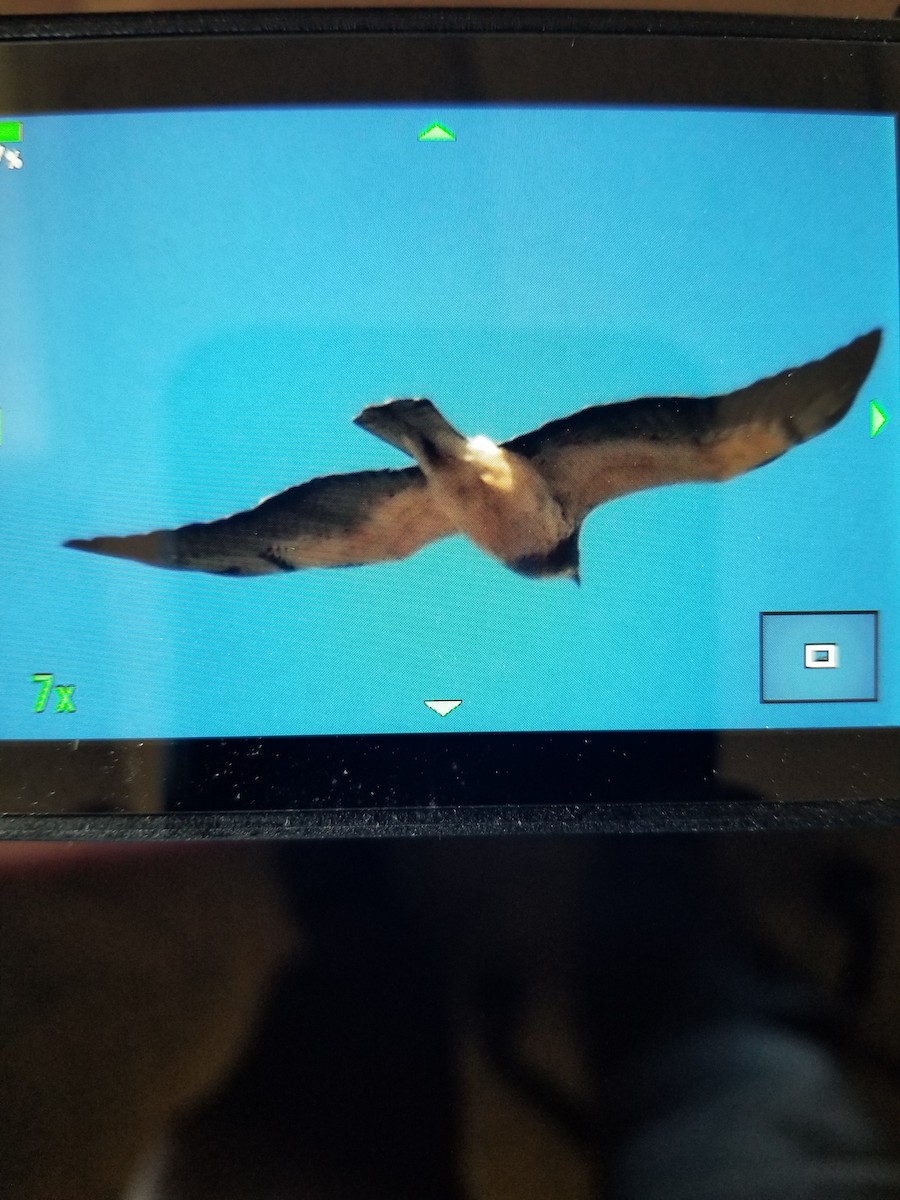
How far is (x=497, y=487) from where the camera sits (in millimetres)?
367

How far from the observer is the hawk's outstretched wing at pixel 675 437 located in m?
0.36

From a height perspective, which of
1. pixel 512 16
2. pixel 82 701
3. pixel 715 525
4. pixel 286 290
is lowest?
pixel 82 701

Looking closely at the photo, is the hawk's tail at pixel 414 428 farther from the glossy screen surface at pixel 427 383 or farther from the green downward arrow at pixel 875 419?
the green downward arrow at pixel 875 419

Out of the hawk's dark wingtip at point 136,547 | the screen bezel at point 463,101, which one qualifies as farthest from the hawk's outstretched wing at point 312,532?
the screen bezel at point 463,101

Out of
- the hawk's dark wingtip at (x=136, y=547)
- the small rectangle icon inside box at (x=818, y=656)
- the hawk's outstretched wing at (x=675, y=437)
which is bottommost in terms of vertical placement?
the small rectangle icon inside box at (x=818, y=656)

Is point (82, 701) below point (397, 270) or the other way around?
below

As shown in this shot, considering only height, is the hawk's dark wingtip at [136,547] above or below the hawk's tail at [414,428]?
below

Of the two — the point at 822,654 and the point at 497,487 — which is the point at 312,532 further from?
the point at 822,654

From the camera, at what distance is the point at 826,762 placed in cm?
37

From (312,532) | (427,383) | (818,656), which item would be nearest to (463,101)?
(427,383)

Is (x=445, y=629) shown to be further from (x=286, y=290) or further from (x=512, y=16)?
(x=512, y=16)

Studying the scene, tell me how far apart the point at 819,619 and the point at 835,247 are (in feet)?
0.78

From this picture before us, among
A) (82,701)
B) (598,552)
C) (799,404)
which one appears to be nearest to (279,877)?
(82,701)

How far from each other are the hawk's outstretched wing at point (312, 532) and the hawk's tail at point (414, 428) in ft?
0.05
